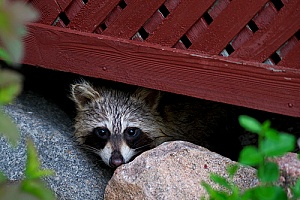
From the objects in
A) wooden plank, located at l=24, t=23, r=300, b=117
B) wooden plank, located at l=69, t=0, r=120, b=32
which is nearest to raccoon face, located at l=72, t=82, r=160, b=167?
wooden plank, located at l=24, t=23, r=300, b=117

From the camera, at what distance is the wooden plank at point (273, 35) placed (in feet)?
10.9

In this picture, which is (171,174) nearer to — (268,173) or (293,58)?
(293,58)

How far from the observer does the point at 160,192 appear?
3.20 m

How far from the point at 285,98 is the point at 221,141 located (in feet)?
5.99

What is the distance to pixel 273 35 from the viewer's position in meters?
3.41

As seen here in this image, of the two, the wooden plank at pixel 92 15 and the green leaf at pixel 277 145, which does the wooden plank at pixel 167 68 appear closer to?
the wooden plank at pixel 92 15

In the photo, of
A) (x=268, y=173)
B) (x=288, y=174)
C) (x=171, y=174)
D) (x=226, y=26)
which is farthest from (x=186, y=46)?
(x=268, y=173)

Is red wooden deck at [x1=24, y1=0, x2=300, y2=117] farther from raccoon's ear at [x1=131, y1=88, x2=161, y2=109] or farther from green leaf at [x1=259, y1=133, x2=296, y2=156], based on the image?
green leaf at [x1=259, y1=133, x2=296, y2=156]

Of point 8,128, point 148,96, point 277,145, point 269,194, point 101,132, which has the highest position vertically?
point 8,128

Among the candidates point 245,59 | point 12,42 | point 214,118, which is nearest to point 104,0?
point 245,59

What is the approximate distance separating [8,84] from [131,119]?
3687mm

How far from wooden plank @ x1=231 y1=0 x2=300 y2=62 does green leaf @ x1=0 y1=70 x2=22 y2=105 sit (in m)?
2.56

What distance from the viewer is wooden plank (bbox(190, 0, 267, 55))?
3.43 meters

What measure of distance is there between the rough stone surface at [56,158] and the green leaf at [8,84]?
288 centimetres
